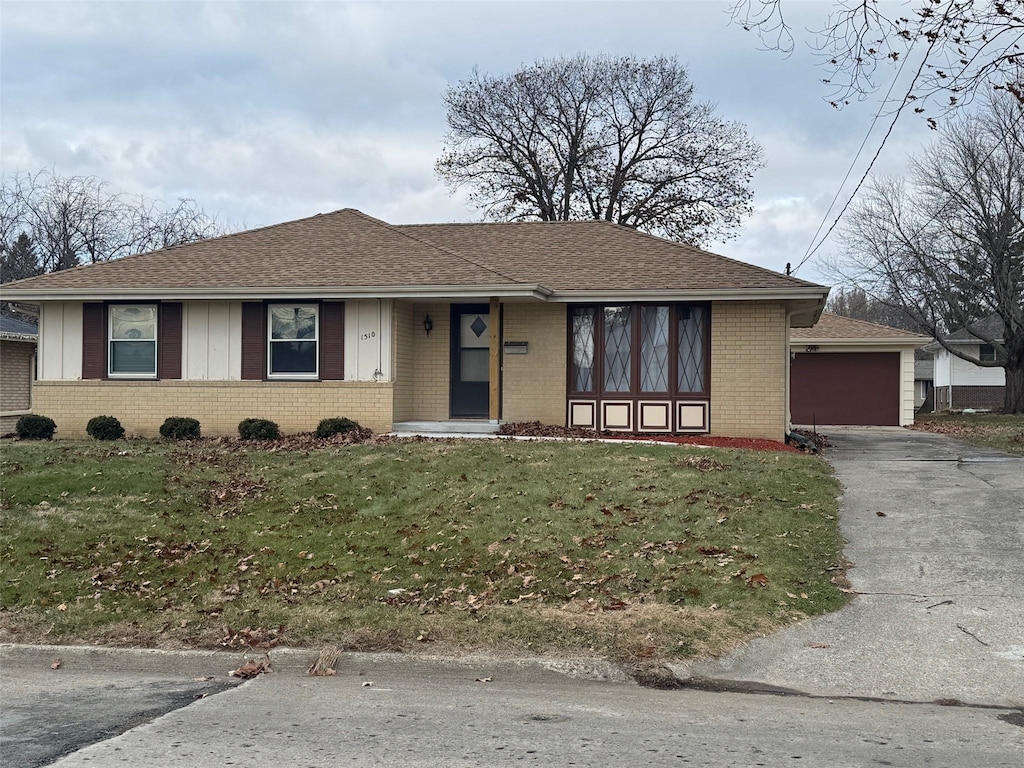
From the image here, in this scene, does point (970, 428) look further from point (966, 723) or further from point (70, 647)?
point (70, 647)

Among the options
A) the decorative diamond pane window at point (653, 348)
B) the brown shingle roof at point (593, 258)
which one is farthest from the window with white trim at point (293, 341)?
the decorative diamond pane window at point (653, 348)

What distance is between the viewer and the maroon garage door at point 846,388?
28.8 metres

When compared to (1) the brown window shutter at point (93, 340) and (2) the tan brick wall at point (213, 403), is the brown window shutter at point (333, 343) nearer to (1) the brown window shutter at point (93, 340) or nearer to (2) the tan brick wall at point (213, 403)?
(2) the tan brick wall at point (213, 403)

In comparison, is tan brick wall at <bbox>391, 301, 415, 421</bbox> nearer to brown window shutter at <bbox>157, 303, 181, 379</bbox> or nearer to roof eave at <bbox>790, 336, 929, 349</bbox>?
brown window shutter at <bbox>157, 303, 181, 379</bbox>

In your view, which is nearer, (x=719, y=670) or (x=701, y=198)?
(x=719, y=670)

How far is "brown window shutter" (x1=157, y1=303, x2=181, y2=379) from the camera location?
19.0 meters

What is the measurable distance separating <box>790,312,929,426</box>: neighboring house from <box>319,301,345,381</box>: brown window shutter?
50.2 feet

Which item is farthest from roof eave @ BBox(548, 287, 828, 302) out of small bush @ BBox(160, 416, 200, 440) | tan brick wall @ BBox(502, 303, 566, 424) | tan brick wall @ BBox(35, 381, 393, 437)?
small bush @ BBox(160, 416, 200, 440)

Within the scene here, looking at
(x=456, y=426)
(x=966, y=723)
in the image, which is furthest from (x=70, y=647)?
(x=456, y=426)

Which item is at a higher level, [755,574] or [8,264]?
[8,264]

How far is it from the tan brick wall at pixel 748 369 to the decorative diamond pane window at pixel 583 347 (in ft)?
7.72

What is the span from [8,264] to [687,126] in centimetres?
3012

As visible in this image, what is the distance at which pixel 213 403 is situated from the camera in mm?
18812

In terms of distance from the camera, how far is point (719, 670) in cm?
676
